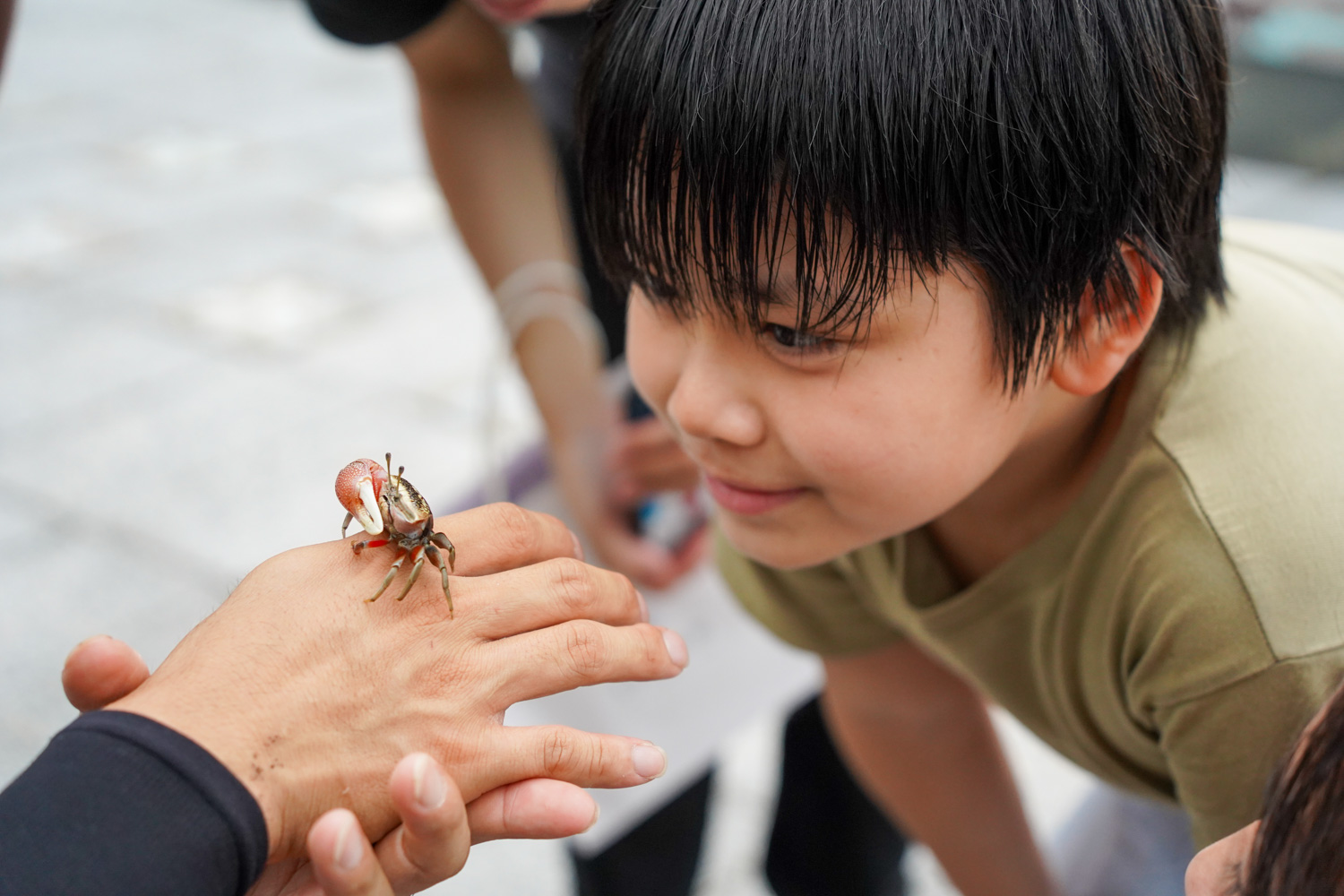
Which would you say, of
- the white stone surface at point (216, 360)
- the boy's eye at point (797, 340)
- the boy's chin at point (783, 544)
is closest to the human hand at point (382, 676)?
the boy's chin at point (783, 544)

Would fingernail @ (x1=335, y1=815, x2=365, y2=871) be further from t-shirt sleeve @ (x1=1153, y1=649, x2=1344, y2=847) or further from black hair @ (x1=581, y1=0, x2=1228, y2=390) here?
t-shirt sleeve @ (x1=1153, y1=649, x2=1344, y2=847)

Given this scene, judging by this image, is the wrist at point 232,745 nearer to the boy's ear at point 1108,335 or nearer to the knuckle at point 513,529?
the knuckle at point 513,529

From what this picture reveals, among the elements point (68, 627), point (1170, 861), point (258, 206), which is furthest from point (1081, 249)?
point (258, 206)

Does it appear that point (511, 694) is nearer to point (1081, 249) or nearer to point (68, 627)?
point (1081, 249)

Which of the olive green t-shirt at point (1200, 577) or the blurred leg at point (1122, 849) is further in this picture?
the blurred leg at point (1122, 849)

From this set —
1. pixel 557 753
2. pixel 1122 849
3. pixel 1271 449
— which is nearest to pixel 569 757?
pixel 557 753
